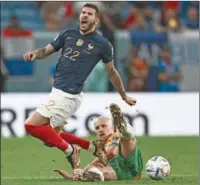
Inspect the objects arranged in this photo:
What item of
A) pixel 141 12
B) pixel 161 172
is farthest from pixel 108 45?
pixel 141 12

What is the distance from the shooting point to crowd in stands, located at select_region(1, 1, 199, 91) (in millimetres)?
20359

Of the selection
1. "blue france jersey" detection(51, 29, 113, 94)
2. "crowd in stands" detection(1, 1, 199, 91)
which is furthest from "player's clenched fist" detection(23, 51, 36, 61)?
"crowd in stands" detection(1, 1, 199, 91)

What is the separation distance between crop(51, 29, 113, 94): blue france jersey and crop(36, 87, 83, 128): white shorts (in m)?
0.07

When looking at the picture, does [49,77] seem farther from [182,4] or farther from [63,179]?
[63,179]

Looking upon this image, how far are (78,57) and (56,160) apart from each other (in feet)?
12.2

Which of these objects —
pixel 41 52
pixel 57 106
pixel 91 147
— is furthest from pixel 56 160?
pixel 41 52

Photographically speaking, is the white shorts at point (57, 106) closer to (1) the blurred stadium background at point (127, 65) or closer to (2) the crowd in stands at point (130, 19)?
(1) the blurred stadium background at point (127, 65)

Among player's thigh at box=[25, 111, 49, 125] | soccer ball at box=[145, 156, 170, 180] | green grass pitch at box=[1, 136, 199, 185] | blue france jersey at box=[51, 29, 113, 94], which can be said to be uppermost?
blue france jersey at box=[51, 29, 113, 94]

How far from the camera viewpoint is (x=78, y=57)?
11227 millimetres

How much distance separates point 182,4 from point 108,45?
12583 mm

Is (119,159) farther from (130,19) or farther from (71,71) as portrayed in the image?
(130,19)

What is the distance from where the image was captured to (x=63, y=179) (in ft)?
36.6

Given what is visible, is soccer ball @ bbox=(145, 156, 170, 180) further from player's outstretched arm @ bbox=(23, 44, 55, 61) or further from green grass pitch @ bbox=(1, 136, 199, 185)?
player's outstretched arm @ bbox=(23, 44, 55, 61)

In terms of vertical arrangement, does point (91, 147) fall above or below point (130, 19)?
below
